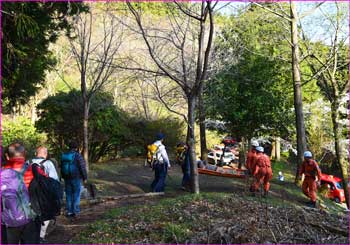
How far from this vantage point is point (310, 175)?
31.2 ft

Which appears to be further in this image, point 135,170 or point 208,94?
point 208,94

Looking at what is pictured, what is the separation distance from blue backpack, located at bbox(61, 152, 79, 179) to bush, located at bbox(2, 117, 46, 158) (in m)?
9.91

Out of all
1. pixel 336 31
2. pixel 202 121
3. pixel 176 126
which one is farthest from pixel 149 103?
pixel 336 31

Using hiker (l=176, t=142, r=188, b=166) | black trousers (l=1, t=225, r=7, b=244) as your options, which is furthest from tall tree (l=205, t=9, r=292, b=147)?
black trousers (l=1, t=225, r=7, b=244)

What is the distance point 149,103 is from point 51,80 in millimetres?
7059

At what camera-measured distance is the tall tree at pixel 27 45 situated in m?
8.14

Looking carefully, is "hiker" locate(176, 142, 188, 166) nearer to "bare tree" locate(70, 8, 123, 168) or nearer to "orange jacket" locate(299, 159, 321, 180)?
"orange jacket" locate(299, 159, 321, 180)

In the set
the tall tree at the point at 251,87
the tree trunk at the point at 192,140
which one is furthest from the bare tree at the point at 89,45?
the tall tree at the point at 251,87

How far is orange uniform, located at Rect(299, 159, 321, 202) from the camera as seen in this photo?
30.7 ft

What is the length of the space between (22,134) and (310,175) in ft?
48.9

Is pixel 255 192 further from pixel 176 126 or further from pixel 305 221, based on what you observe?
pixel 176 126

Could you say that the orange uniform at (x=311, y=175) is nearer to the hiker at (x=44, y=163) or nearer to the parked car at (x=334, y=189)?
the hiker at (x=44, y=163)

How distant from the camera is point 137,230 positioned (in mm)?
5672

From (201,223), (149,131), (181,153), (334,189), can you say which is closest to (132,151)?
(149,131)
